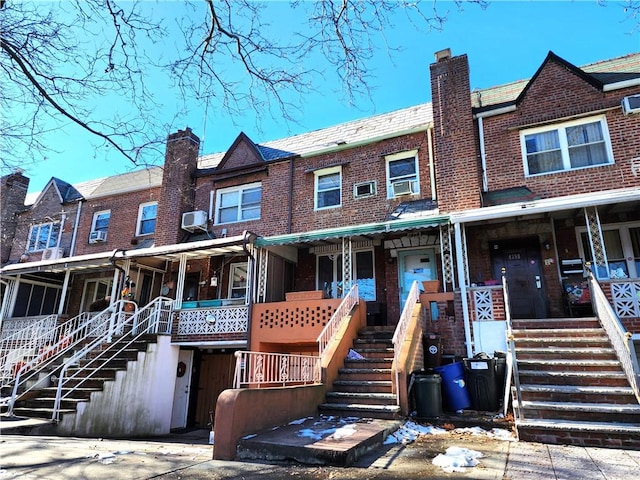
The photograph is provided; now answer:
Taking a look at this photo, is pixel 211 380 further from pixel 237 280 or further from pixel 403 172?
pixel 403 172

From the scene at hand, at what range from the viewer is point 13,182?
2025 cm

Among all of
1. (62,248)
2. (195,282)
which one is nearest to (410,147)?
(195,282)

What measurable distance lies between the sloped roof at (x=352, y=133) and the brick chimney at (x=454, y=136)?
2.64 ft

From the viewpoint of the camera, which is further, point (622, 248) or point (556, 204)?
point (622, 248)

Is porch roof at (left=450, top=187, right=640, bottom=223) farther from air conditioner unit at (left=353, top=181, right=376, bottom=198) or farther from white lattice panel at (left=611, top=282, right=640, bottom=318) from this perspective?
air conditioner unit at (left=353, top=181, right=376, bottom=198)

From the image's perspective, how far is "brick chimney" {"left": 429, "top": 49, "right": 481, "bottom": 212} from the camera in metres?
11.3

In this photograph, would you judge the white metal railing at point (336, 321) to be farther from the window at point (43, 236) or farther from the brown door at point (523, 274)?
the window at point (43, 236)

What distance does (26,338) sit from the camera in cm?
1436

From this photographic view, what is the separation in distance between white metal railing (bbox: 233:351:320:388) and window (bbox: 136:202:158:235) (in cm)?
1140

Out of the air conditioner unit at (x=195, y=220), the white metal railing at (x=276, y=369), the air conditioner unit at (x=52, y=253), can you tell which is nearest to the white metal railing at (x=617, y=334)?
the white metal railing at (x=276, y=369)

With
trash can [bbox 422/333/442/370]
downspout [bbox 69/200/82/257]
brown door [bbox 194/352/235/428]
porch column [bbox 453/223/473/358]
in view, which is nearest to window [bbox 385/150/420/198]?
porch column [bbox 453/223/473/358]

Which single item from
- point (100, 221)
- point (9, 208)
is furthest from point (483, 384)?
point (9, 208)

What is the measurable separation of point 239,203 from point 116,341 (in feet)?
20.6

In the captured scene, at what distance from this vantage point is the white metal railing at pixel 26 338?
12.9 metres
